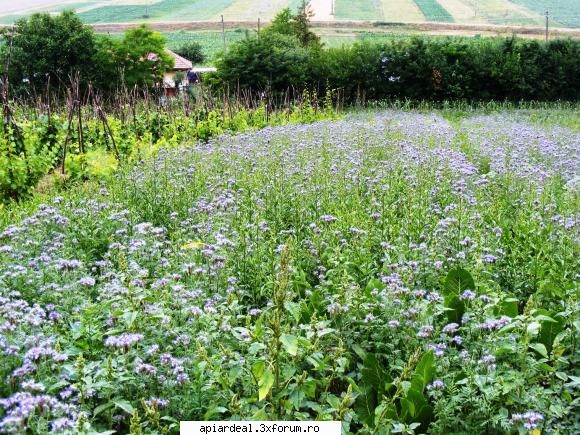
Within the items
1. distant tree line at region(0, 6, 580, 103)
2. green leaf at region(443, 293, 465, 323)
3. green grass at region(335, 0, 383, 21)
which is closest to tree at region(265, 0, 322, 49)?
distant tree line at region(0, 6, 580, 103)

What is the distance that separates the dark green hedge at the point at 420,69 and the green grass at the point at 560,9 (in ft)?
64.1

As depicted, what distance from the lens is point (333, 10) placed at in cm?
4128

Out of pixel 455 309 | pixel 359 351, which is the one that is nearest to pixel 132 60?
A: pixel 455 309

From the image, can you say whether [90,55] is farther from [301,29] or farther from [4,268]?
[4,268]

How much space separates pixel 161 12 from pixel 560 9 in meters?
26.9

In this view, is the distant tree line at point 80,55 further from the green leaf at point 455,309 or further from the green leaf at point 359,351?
the green leaf at point 359,351

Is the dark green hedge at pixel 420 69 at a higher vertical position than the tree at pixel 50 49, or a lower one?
lower

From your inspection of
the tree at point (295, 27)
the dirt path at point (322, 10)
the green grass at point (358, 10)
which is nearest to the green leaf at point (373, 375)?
the tree at point (295, 27)

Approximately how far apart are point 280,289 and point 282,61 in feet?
61.7

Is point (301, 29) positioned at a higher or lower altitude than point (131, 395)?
higher

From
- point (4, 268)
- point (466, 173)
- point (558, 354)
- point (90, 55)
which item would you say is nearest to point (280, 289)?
point (558, 354)

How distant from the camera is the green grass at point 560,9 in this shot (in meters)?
38.3

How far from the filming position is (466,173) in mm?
6012

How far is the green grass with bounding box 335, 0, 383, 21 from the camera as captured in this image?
1597 inches
